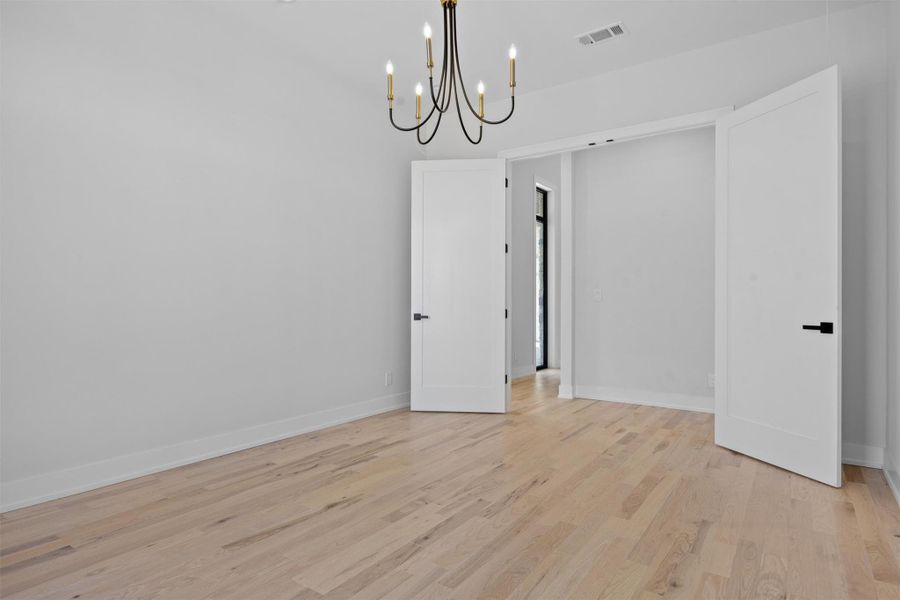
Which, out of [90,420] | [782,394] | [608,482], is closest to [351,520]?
[608,482]

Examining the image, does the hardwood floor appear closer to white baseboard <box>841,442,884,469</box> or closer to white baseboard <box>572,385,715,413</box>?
white baseboard <box>841,442,884,469</box>

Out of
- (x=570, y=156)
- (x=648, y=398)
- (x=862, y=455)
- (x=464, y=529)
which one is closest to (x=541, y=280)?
(x=570, y=156)

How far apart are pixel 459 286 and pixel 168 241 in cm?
246

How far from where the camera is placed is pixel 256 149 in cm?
365

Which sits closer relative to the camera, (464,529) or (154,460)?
(464,529)

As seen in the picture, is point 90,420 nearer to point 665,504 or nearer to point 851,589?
point 665,504

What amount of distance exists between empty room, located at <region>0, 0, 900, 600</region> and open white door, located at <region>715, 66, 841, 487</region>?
2cm

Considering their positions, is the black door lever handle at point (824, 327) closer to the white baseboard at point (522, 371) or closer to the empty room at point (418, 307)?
the empty room at point (418, 307)

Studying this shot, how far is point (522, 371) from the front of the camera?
6.84 metres

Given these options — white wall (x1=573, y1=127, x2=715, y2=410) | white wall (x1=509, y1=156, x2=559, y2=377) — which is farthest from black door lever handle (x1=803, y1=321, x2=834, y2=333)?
white wall (x1=509, y1=156, x2=559, y2=377)

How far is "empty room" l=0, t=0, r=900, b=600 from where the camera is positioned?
2.15m

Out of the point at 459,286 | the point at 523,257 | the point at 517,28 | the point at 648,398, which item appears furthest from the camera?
the point at 523,257

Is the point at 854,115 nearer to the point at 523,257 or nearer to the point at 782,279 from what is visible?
the point at 782,279

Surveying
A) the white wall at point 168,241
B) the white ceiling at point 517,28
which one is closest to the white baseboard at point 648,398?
the white wall at point 168,241
